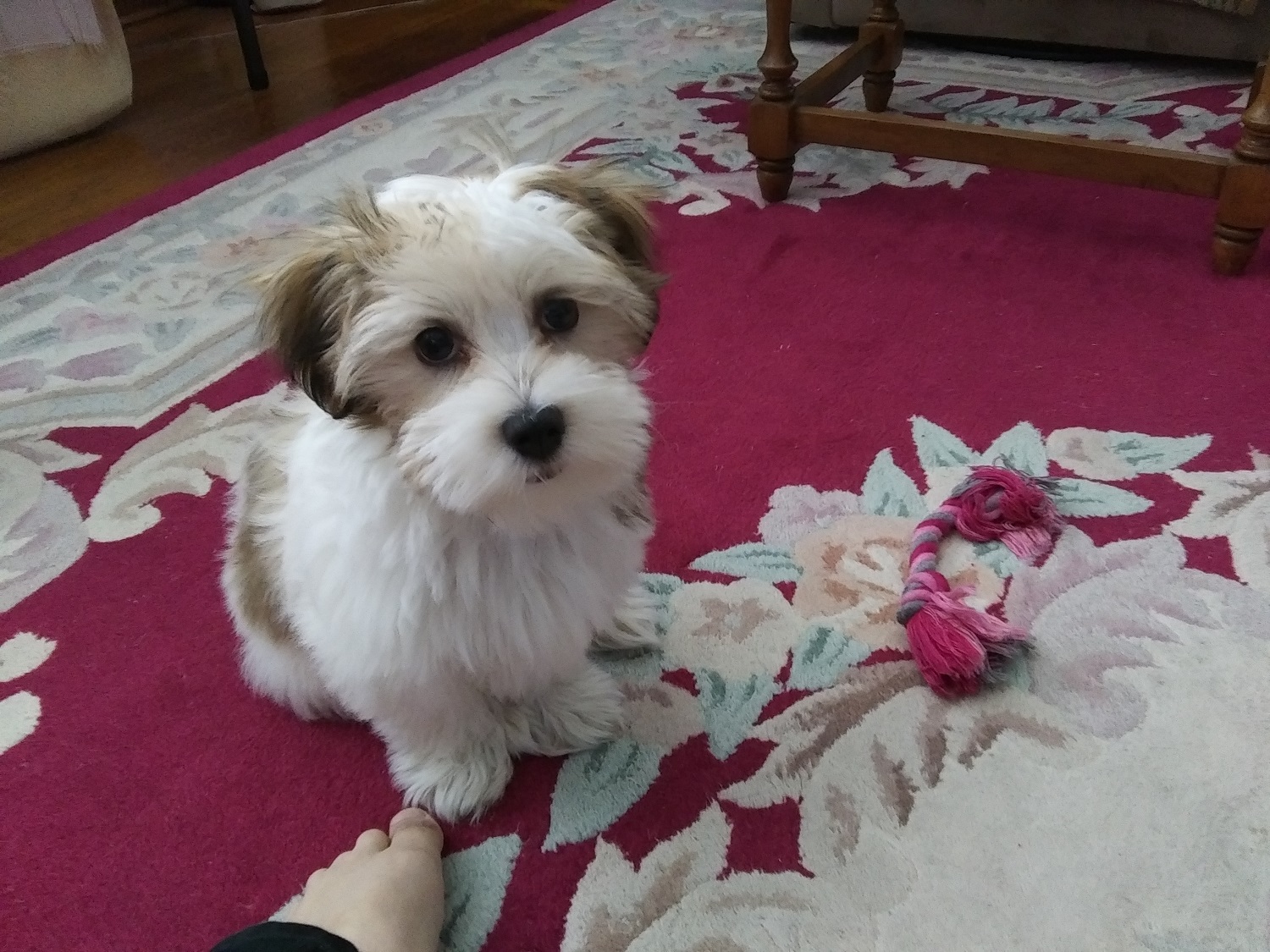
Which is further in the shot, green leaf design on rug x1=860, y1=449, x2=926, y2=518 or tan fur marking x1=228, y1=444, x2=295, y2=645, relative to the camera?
green leaf design on rug x1=860, y1=449, x2=926, y2=518

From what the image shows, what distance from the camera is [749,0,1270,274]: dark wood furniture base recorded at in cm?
157

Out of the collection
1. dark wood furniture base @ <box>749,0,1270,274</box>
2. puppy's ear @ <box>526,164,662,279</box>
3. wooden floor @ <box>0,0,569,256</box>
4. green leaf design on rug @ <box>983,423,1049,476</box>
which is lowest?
wooden floor @ <box>0,0,569,256</box>

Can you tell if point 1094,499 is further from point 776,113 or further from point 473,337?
point 776,113

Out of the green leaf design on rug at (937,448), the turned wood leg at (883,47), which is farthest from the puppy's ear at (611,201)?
the turned wood leg at (883,47)

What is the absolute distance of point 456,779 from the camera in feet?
3.14

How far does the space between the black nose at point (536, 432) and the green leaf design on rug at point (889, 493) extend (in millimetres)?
635

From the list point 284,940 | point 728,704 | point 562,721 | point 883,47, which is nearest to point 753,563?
point 728,704

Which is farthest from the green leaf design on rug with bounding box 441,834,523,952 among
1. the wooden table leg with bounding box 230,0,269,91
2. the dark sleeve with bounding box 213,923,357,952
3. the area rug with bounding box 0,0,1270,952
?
the wooden table leg with bounding box 230,0,269,91

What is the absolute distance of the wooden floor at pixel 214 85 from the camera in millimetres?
2281

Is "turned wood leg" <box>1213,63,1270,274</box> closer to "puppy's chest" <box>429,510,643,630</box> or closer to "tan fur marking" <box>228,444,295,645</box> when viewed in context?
"puppy's chest" <box>429,510,643,630</box>

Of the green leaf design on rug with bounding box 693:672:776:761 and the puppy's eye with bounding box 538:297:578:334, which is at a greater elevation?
the puppy's eye with bounding box 538:297:578:334

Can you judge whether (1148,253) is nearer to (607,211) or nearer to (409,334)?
(607,211)

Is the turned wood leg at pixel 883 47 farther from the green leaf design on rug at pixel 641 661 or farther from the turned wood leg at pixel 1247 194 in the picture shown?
the green leaf design on rug at pixel 641 661

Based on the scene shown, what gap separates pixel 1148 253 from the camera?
171cm
